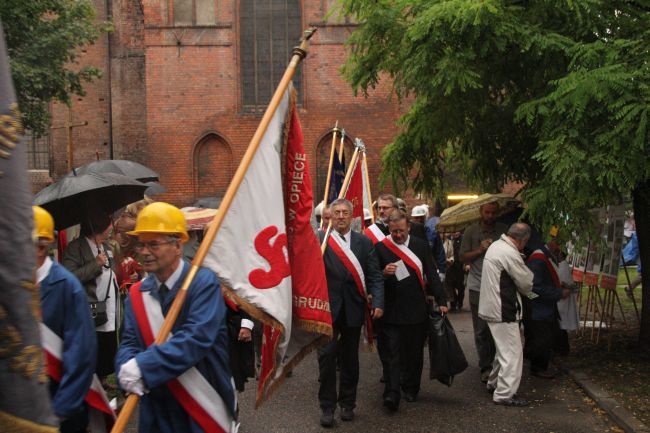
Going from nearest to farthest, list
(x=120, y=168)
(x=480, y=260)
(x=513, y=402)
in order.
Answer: (x=513, y=402), (x=480, y=260), (x=120, y=168)

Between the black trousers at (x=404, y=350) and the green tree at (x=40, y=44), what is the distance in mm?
11251

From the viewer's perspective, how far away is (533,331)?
939 centimetres

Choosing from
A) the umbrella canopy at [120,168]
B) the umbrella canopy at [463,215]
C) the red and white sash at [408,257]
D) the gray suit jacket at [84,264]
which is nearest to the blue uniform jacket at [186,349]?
the gray suit jacket at [84,264]

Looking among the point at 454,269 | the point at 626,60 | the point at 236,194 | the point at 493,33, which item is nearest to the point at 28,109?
the point at 454,269

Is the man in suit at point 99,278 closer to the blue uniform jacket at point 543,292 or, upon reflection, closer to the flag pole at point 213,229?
the flag pole at point 213,229

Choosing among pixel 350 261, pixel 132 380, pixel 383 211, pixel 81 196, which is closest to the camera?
pixel 132 380

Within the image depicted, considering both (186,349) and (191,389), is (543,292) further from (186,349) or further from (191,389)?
(186,349)

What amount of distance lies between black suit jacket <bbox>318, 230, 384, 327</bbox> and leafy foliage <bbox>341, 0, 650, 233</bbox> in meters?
1.89

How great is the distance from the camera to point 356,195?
373 inches

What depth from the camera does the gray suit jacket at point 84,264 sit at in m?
6.43

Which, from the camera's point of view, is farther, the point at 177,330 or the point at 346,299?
the point at 346,299

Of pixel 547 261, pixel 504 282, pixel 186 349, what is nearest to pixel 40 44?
pixel 547 261

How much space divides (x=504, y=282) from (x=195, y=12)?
76.8 feet

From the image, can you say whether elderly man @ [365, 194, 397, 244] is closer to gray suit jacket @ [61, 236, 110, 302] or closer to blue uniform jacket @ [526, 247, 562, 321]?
blue uniform jacket @ [526, 247, 562, 321]
